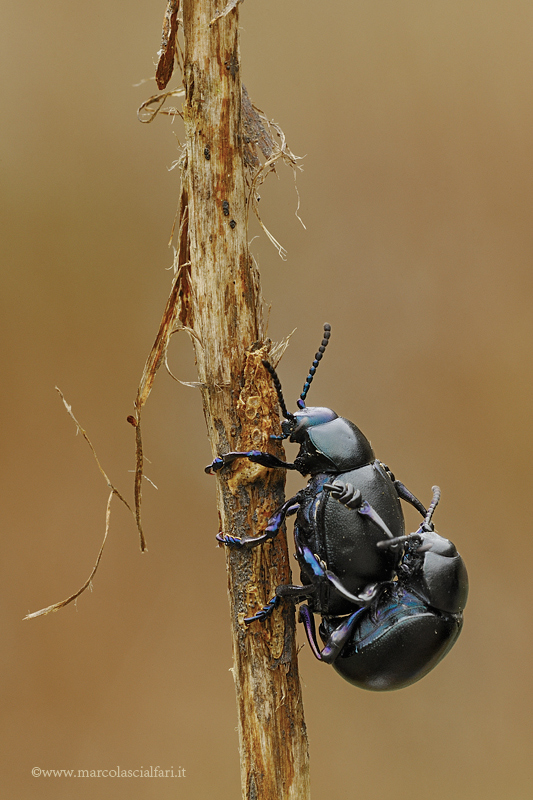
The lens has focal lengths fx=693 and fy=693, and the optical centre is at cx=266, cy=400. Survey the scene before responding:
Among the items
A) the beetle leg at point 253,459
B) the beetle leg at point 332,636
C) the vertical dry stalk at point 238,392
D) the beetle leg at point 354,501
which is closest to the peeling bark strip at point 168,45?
the vertical dry stalk at point 238,392

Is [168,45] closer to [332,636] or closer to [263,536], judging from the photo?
[263,536]

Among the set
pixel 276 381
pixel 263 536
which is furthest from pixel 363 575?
pixel 276 381

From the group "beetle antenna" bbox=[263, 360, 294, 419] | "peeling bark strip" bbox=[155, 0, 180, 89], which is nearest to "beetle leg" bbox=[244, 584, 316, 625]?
"beetle antenna" bbox=[263, 360, 294, 419]

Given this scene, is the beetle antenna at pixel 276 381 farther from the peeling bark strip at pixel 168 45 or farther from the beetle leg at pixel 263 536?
the peeling bark strip at pixel 168 45

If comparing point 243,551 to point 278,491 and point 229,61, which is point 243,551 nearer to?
point 278,491

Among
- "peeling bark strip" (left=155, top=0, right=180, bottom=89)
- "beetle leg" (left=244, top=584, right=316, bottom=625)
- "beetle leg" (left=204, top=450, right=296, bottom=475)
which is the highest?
"peeling bark strip" (left=155, top=0, right=180, bottom=89)

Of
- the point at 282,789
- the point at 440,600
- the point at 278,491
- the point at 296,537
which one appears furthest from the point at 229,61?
the point at 282,789

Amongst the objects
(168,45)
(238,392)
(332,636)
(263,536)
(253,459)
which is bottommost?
(332,636)

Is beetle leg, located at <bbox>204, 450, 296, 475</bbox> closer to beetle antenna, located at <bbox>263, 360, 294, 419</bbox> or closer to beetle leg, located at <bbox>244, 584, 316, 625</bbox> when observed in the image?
beetle antenna, located at <bbox>263, 360, 294, 419</bbox>
